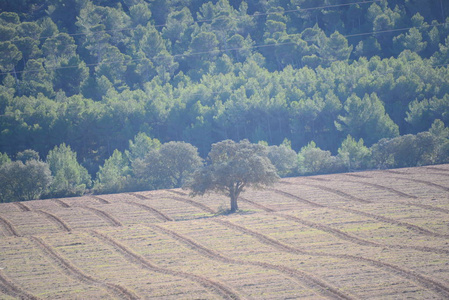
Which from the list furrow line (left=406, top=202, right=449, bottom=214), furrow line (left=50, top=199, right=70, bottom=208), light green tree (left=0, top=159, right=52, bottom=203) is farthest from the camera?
light green tree (left=0, top=159, right=52, bottom=203)

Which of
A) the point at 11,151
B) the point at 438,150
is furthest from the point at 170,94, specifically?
the point at 438,150

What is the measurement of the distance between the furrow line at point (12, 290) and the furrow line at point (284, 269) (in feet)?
41.0

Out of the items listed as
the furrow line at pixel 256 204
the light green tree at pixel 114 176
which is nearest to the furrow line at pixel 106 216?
the furrow line at pixel 256 204

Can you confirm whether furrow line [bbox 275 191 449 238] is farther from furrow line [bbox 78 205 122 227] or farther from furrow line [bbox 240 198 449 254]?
furrow line [bbox 78 205 122 227]

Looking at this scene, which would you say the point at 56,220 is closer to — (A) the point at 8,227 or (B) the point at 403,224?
(A) the point at 8,227

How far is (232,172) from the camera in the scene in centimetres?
5812

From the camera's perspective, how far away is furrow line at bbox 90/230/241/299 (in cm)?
3453

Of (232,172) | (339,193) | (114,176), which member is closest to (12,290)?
(232,172)

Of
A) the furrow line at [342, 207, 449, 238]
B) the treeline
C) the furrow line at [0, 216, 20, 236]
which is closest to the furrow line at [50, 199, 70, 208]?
the furrow line at [0, 216, 20, 236]

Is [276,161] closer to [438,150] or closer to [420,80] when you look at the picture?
[438,150]

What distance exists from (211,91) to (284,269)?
308 feet

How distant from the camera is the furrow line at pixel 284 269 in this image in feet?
111

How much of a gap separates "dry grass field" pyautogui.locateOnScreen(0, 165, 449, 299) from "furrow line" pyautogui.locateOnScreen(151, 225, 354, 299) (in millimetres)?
80

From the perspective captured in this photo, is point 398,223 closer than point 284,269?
No
